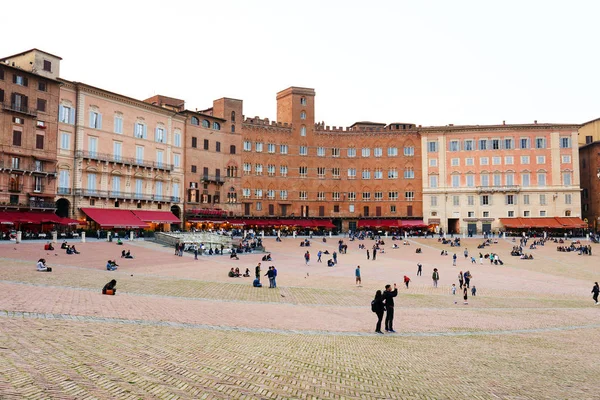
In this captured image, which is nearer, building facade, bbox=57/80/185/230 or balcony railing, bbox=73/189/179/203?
building facade, bbox=57/80/185/230

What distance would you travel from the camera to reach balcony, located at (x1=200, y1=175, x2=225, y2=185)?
236 feet

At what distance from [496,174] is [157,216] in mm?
55060

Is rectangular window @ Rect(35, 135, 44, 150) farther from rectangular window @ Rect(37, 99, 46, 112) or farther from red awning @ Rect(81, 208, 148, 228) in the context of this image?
red awning @ Rect(81, 208, 148, 228)

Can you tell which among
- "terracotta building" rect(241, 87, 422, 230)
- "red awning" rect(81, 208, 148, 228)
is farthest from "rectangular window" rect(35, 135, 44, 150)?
"terracotta building" rect(241, 87, 422, 230)

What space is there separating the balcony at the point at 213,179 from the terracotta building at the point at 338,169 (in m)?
8.62

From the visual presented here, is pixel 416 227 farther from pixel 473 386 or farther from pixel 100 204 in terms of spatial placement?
pixel 473 386

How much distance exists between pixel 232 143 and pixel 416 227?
33.7m

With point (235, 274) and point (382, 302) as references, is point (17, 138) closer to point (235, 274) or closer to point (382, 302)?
point (235, 274)

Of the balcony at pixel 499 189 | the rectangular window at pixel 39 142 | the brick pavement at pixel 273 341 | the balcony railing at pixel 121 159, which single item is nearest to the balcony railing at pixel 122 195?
the balcony railing at pixel 121 159

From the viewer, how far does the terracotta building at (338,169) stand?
7994 centimetres

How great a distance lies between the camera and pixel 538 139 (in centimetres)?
7869

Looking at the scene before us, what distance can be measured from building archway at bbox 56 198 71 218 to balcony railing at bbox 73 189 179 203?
1.58 m

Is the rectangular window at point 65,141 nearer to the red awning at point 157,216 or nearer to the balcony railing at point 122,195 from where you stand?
the balcony railing at point 122,195

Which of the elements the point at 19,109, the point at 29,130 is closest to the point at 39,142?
the point at 29,130
